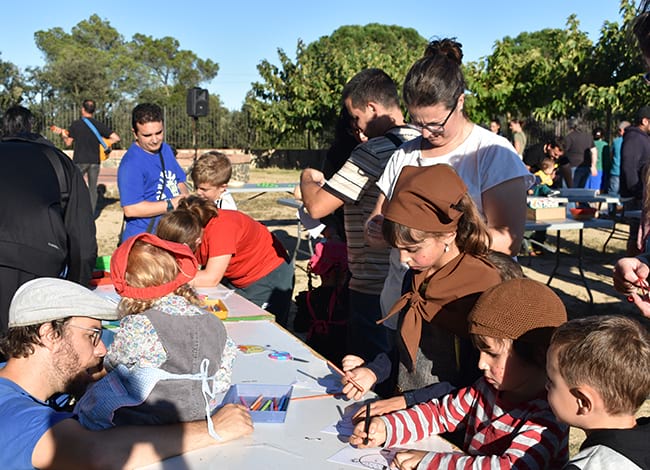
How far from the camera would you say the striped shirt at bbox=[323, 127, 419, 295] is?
279 cm

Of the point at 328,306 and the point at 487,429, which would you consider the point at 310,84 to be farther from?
the point at 487,429

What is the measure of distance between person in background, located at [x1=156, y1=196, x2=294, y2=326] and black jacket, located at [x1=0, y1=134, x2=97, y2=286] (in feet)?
1.19

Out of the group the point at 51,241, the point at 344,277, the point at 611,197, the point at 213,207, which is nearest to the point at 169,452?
the point at 51,241

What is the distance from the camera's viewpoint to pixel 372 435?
171cm

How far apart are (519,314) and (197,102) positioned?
410 inches

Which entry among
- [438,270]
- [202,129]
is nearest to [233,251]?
[438,270]

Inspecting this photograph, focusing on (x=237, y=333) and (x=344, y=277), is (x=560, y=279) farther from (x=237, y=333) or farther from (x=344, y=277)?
(x=237, y=333)

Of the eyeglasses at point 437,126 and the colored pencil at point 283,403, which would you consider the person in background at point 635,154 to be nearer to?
the eyeglasses at point 437,126

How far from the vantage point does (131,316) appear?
6.02 ft

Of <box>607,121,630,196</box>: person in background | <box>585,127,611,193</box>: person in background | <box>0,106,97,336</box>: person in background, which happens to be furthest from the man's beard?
<box>585,127,611,193</box>: person in background

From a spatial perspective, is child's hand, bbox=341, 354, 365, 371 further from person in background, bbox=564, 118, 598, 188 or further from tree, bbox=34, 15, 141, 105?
tree, bbox=34, 15, 141, 105

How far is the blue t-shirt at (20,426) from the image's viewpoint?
1.55 m

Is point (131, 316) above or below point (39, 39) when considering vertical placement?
below

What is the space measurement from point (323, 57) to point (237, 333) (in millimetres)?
21498
